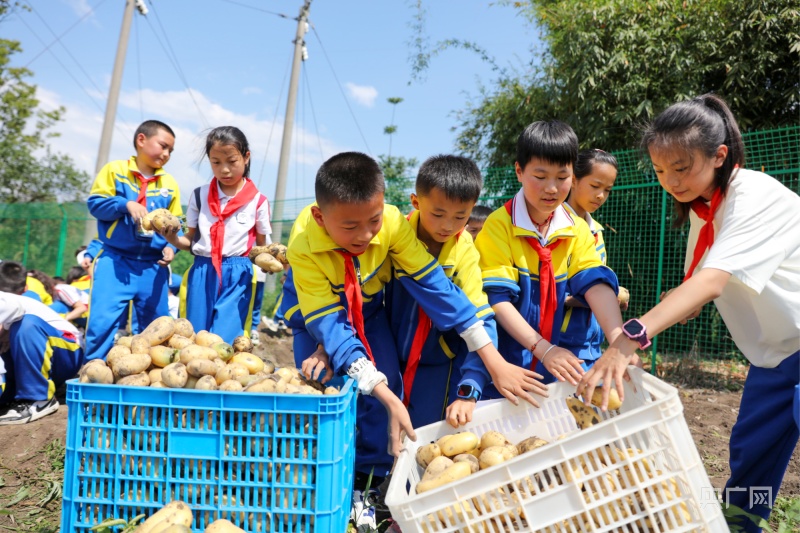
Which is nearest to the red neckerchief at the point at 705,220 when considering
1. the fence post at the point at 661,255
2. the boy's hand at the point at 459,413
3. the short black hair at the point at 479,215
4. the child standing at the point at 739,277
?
the child standing at the point at 739,277

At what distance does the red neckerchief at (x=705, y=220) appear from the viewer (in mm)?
1988

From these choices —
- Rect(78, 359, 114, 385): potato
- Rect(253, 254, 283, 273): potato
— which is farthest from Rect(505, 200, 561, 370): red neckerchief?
Rect(253, 254, 283, 273): potato

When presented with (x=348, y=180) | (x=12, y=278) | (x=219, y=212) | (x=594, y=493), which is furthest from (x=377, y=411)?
(x=12, y=278)

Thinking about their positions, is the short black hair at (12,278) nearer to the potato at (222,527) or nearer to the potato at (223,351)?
the potato at (223,351)

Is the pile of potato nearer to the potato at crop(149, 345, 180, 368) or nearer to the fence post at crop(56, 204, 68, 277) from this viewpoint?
the potato at crop(149, 345, 180, 368)

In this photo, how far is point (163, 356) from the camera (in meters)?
2.03

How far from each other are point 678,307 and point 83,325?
593 cm

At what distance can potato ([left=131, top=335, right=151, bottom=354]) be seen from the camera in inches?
80.6

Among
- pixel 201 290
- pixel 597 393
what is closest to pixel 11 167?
pixel 201 290

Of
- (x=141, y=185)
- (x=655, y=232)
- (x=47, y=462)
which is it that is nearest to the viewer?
(x=47, y=462)

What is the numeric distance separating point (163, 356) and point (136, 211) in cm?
201

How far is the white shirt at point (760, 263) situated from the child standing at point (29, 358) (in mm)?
3785

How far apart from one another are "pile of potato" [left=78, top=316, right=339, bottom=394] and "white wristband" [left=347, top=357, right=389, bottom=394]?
139mm

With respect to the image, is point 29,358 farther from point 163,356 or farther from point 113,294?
point 163,356
